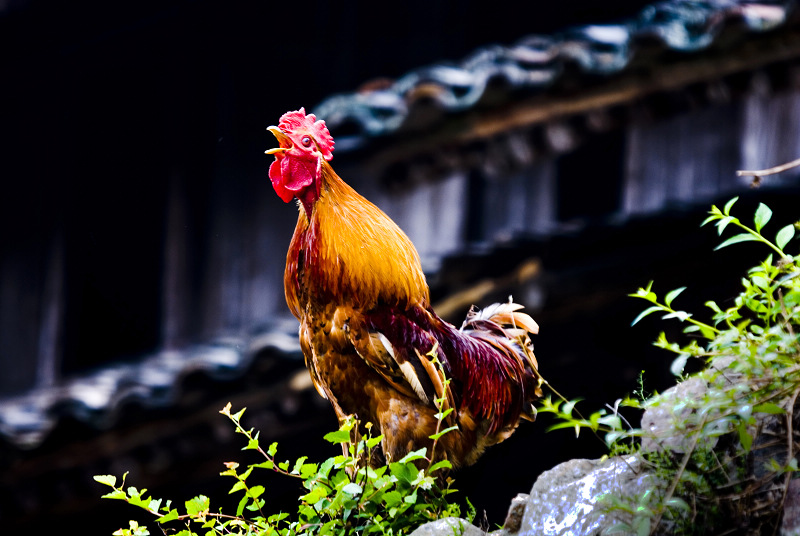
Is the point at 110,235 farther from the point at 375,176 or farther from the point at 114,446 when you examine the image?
the point at 375,176

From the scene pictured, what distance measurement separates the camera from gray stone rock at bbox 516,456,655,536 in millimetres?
2018

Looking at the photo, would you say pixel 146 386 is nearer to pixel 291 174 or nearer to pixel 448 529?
pixel 291 174

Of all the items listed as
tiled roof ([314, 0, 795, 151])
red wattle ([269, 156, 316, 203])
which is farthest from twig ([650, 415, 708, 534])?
tiled roof ([314, 0, 795, 151])

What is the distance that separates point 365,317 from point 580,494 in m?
0.81

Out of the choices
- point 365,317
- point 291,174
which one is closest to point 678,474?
point 365,317

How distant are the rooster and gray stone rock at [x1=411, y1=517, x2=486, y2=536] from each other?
394 mm

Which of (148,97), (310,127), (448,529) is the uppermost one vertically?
(148,97)

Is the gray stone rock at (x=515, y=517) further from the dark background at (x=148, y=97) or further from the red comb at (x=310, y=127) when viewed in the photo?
the dark background at (x=148, y=97)

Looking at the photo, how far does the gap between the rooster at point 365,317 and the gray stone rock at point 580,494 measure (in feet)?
1.47

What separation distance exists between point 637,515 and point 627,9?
5.25 meters

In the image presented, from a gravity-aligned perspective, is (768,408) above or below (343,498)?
above

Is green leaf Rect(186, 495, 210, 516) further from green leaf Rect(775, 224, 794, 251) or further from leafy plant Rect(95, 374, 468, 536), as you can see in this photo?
green leaf Rect(775, 224, 794, 251)

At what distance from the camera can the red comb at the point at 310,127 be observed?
2.63 meters

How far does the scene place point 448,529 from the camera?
2.18 m
